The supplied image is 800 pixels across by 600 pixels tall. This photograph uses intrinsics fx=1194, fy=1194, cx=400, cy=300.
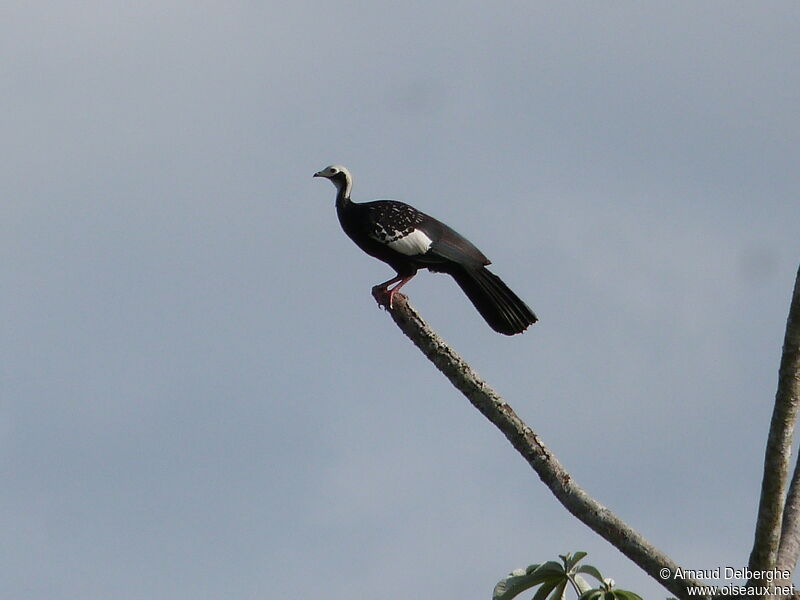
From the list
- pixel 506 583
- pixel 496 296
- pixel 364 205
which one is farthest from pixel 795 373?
pixel 364 205

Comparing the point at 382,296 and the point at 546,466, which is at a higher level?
the point at 382,296

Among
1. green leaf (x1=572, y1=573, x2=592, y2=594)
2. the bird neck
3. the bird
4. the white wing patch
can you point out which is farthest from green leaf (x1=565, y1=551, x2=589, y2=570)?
the bird neck

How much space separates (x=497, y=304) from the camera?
8.85m

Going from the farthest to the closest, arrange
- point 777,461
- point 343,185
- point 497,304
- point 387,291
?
point 343,185 → point 497,304 → point 387,291 → point 777,461

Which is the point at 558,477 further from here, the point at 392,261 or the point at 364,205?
the point at 364,205

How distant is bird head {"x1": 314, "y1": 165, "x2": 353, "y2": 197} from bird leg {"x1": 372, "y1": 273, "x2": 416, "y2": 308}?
1.44 m

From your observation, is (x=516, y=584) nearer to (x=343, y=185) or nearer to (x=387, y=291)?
(x=387, y=291)

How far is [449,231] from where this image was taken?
9.47 meters

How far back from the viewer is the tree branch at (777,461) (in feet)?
16.3

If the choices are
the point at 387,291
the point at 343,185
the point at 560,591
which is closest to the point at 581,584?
the point at 560,591

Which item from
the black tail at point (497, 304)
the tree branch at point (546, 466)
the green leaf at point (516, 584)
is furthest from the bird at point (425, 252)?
the green leaf at point (516, 584)

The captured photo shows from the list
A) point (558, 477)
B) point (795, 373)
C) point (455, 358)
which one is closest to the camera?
point (795, 373)

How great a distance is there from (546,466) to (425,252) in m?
3.56

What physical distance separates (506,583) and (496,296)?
9.88 feet
